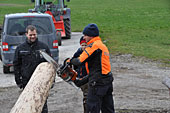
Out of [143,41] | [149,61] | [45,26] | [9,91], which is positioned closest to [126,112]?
[9,91]

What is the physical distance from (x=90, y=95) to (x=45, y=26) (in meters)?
6.28

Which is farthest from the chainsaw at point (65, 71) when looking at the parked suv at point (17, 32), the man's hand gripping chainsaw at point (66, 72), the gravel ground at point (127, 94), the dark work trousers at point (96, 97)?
the parked suv at point (17, 32)

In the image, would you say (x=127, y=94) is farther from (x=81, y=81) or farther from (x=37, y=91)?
(x=37, y=91)

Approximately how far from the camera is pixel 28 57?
24.4ft

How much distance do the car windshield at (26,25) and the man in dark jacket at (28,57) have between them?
4951 mm

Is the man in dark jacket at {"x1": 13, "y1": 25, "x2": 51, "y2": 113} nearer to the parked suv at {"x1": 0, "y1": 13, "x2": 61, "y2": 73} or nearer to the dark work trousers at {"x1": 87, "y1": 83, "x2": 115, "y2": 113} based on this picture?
the dark work trousers at {"x1": 87, "y1": 83, "x2": 115, "y2": 113}

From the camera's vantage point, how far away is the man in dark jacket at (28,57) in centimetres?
741

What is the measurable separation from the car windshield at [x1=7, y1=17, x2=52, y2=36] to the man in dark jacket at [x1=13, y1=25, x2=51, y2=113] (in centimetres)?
495

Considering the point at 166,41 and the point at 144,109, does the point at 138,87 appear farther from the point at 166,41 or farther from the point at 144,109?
the point at 166,41

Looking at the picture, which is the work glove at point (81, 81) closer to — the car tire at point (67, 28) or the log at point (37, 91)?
the log at point (37, 91)

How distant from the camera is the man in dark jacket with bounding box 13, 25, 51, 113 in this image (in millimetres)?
7410

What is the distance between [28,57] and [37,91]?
1152 mm

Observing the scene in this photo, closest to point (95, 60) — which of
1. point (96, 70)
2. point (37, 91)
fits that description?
point (96, 70)

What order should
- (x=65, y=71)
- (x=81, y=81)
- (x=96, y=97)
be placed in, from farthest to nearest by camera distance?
1. (x=81, y=81)
2. (x=65, y=71)
3. (x=96, y=97)
